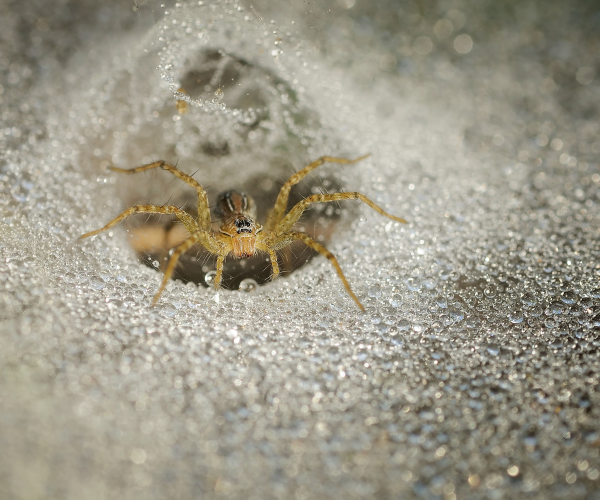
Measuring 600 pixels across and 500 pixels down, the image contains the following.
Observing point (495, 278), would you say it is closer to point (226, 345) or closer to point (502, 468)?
point (502, 468)

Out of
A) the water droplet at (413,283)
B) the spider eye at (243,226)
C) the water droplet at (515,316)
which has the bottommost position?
the water droplet at (515,316)

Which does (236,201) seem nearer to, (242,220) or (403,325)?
(242,220)

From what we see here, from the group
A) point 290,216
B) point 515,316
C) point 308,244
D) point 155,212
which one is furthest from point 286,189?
point 515,316

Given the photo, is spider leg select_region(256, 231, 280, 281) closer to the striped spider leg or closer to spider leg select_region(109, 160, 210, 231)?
the striped spider leg

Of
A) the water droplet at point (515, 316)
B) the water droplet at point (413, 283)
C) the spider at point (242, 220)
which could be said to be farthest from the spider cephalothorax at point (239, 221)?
the water droplet at point (515, 316)

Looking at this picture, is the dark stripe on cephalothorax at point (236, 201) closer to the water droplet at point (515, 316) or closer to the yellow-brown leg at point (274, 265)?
the yellow-brown leg at point (274, 265)

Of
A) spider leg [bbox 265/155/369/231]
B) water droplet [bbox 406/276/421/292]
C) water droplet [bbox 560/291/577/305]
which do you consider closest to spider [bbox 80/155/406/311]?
spider leg [bbox 265/155/369/231]
